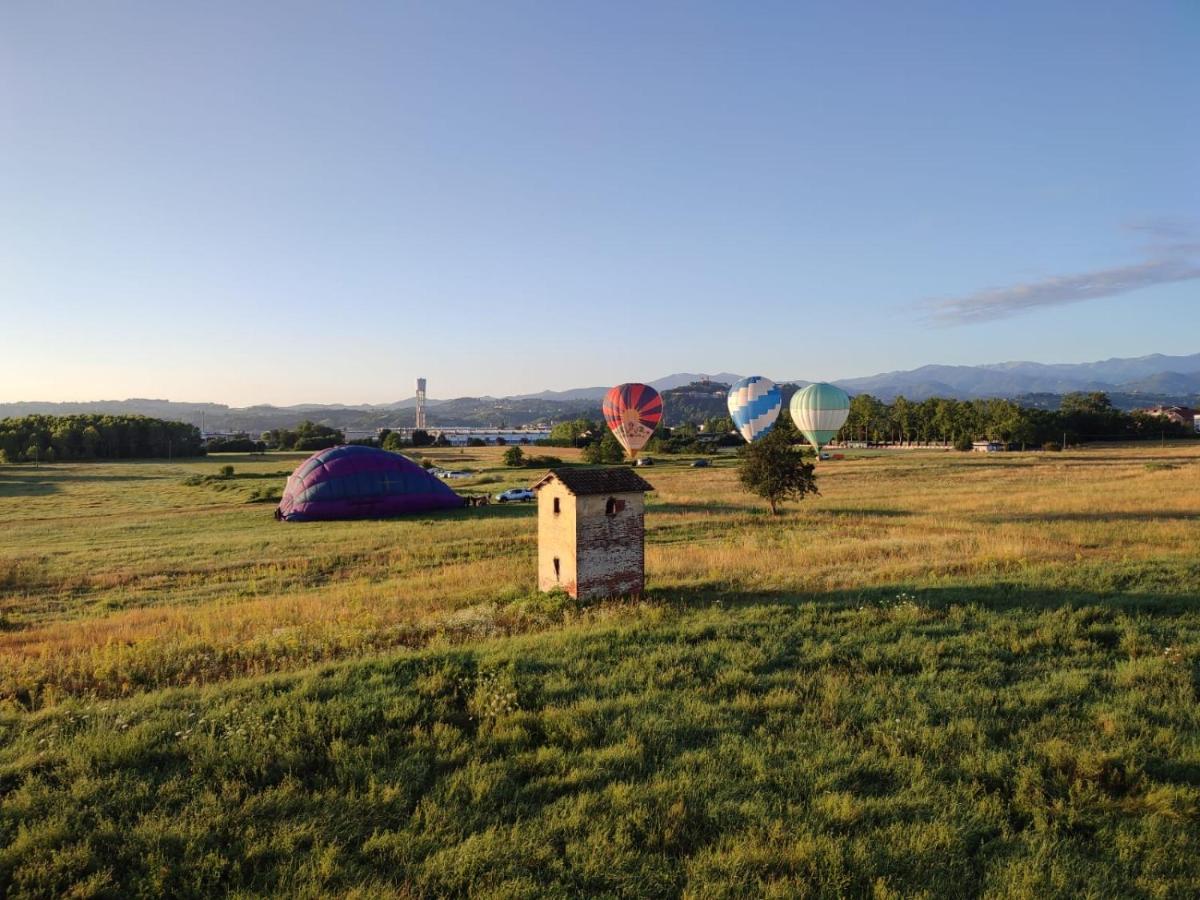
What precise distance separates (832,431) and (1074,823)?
78398mm

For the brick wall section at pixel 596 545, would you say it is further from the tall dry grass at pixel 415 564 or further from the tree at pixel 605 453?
the tree at pixel 605 453

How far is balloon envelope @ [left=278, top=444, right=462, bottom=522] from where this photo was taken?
3916 cm

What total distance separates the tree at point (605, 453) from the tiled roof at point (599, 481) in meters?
63.3

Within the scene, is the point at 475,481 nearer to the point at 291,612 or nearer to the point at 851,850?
the point at 291,612

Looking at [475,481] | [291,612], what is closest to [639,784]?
[291,612]

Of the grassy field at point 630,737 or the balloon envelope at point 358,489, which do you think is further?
the balloon envelope at point 358,489

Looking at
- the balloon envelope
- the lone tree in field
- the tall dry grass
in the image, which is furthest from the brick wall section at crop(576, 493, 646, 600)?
the balloon envelope

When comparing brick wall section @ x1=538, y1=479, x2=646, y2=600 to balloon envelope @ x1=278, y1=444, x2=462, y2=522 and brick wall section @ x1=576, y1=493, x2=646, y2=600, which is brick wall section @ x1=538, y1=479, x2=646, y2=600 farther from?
balloon envelope @ x1=278, y1=444, x2=462, y2=522

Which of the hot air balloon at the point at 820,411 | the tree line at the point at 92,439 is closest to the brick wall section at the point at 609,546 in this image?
the hot air balloon at the point at 820,411

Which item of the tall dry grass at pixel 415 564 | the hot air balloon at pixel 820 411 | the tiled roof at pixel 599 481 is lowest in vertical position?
the tall dry grass at pixel 415 564

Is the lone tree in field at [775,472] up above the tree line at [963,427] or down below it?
below

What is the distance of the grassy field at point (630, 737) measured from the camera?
6555 mm

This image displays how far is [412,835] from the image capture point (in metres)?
6.98

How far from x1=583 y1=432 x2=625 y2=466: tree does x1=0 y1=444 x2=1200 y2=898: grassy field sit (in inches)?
2462
